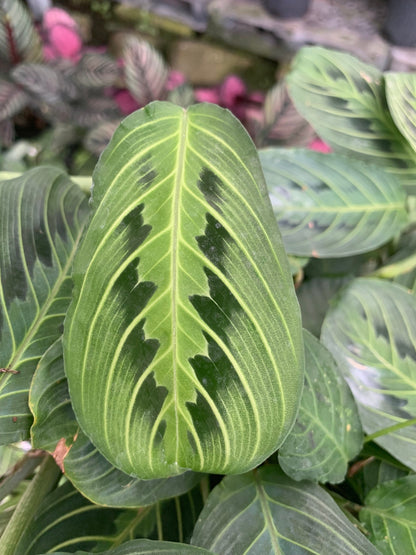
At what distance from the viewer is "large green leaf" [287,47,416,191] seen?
0.62 m

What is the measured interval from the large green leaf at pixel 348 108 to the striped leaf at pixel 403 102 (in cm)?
4

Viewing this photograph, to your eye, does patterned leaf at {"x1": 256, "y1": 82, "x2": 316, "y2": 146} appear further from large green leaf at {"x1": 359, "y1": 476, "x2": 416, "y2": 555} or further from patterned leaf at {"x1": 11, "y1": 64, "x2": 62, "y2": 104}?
large green leaf at {"x1": 359, "y1": 476, "x2": 416, "y2": 555}

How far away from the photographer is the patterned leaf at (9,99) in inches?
49.7

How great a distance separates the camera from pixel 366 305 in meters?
0.53

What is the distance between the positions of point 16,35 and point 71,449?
4.25 ft

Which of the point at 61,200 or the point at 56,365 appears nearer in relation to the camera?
the point at 56,365

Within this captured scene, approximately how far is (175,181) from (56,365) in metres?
0.23

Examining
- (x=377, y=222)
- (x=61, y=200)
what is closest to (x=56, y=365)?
(x=61, y=200)

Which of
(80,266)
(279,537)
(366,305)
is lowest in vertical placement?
(279,537)

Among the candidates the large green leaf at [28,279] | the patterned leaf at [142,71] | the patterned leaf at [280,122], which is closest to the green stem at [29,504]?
the large green leaf at [28,279]

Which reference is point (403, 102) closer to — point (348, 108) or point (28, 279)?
point (348, 108)

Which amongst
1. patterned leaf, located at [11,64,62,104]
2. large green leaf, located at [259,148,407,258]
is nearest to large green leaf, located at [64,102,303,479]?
large green leaf, located at [259,148,407,258]

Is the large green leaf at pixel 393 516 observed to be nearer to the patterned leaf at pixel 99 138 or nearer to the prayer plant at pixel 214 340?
the prayer plant at pixel 214 340

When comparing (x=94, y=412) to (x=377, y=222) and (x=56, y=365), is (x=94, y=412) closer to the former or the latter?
(x=56, y=365)
